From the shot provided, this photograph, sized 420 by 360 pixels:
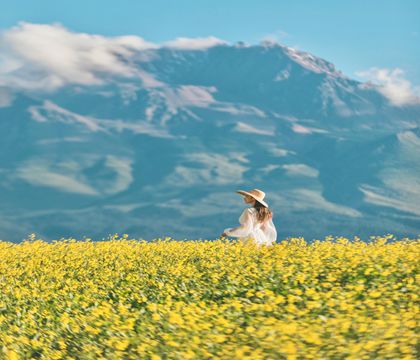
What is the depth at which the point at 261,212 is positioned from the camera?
15.2 m

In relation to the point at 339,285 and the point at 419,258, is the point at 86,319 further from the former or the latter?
the point at 419,258

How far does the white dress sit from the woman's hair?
2.7 inches

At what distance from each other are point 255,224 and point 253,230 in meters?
0.15

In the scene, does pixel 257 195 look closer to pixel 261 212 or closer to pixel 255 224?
pixel 261 212

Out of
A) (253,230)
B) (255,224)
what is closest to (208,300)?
(253,230)

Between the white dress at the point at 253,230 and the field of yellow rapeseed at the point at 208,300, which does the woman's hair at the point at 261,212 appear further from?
the field of yellow rapeseed at the point at 208,300

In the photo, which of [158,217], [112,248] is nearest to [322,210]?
[158,217]

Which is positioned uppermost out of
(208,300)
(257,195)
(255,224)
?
(257,195)

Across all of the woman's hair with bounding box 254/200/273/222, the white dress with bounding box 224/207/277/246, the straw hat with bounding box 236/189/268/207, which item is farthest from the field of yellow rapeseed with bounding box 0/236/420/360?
the straw hat with bounding box 236/189/268/207

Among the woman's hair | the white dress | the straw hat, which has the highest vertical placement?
the straw hat

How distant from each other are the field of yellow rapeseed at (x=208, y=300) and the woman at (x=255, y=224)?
1.14ft

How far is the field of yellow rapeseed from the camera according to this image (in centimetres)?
661

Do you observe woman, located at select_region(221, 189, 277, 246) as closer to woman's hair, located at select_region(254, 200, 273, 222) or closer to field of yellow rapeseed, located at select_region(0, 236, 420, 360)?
woman's hair, located at select_region(254, 200, 273, 222)

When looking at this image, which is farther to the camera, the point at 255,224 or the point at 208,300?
the point at 255,224
